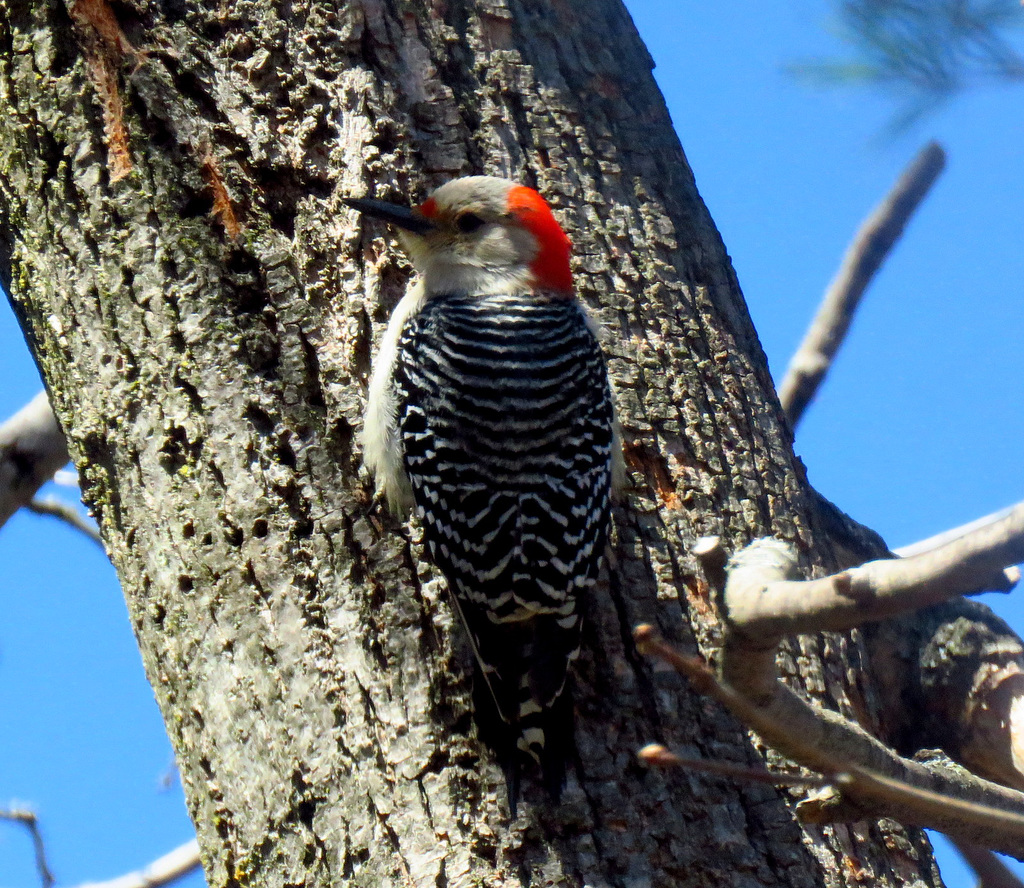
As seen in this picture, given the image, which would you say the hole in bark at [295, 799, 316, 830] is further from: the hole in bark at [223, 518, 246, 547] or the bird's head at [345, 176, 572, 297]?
the bird's head at [345, 176, 572, 297]

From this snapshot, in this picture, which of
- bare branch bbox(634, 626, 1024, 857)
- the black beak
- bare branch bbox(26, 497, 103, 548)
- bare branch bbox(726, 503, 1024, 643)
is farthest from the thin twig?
bare branch bbox(26, 497, 103, 548)

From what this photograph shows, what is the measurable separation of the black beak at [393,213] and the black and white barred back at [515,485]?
26 cm

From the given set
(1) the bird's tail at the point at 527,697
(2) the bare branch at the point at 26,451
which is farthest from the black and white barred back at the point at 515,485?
(2) the bare branch at the point at 26,451

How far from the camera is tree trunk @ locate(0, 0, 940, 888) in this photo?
9.23 feet

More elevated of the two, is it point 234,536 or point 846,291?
point 846,291

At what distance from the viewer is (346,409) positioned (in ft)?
11.0

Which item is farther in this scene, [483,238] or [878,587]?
[483,238]

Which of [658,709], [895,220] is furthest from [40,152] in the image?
[895,220]

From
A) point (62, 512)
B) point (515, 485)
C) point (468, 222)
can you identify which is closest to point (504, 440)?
point (515, 485)

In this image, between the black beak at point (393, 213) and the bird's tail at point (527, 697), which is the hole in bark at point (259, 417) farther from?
the bird's tail at point (527, 697)

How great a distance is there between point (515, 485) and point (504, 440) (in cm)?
16

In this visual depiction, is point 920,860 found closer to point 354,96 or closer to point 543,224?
point 543,224

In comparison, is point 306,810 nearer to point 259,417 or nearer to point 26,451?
point 259,417

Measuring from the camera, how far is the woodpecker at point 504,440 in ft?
9.73
